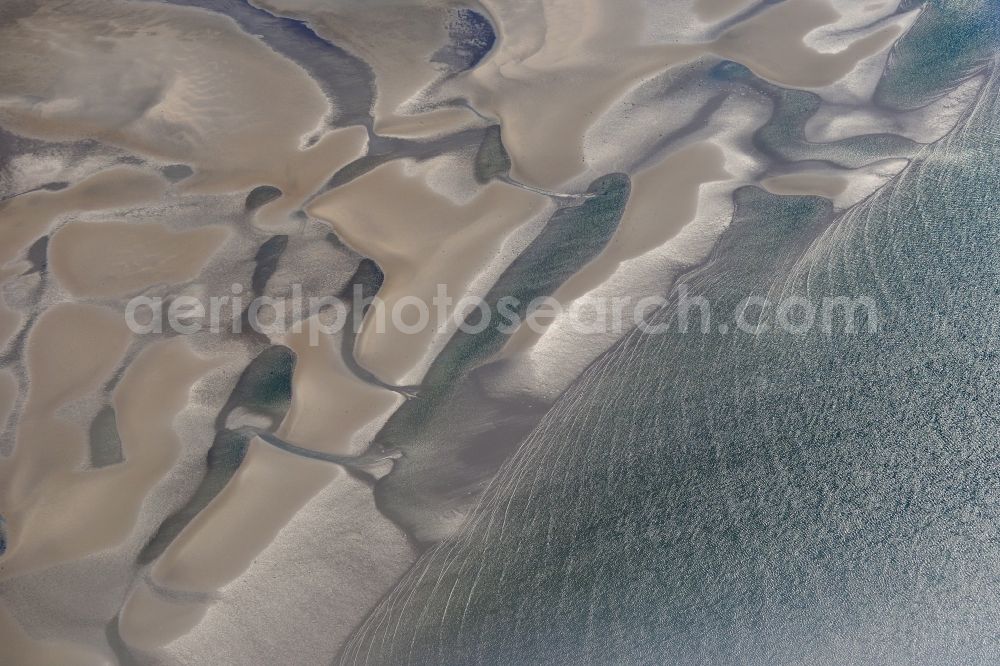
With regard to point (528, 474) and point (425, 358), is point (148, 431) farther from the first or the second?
point (528, 474)

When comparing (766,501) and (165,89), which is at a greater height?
(165,89)

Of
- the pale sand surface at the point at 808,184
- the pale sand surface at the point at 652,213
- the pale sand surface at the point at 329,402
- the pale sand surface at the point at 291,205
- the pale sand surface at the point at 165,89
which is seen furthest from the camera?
the pale sand surface at the point at 165,89

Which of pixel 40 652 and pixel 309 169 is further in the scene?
pixel 309 169

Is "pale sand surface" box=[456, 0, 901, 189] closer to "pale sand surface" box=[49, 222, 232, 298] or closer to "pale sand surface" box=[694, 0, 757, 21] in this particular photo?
"pale sand surface" box=[694, 0, 757, 21]

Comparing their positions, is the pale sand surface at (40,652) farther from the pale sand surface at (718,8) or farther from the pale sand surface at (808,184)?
the pale sand surface at (718,8)

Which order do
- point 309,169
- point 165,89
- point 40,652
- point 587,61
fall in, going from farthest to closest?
point 587,61 → point 165,89 → point 309,169 → point 40,652

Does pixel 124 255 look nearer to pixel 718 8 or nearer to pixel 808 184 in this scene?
pixel 808 184

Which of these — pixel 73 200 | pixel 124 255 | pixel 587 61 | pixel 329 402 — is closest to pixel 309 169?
pixel 124 255

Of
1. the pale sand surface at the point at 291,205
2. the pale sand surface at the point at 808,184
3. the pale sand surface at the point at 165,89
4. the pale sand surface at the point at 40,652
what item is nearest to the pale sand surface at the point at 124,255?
the pale sand surface at the point at 291,205

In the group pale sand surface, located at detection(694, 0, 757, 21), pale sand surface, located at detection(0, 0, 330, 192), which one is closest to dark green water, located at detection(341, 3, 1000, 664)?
pale sand surface, located at detection(694, 0, 757, 21)
